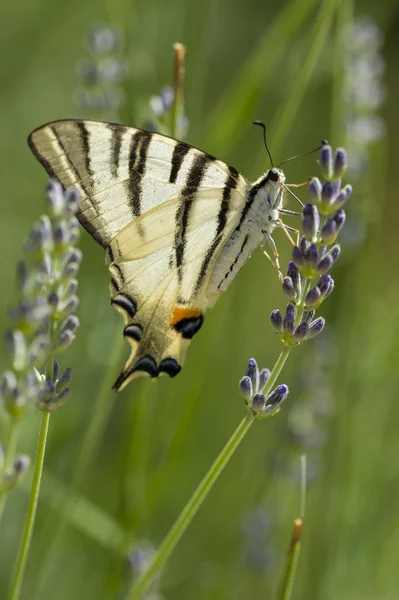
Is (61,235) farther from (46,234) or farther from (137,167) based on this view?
(137,167)

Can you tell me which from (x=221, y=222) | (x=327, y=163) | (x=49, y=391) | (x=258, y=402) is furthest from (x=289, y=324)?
(x=221, y=222)

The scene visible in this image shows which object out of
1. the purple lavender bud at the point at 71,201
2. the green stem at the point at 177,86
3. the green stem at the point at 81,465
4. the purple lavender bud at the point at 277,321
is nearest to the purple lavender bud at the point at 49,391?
the purple lavender bud at the point at 71,201

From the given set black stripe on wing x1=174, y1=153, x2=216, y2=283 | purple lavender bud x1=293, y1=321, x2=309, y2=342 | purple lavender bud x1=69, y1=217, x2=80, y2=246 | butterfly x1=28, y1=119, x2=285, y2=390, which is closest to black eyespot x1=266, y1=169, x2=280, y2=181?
butterfly x1=28, y1=119, x2=285, y2=390

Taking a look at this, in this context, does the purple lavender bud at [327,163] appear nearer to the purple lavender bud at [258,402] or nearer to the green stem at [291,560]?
the purple lavender bud at [258,402]

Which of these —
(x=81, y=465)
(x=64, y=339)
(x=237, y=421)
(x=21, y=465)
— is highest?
(x=64, y=339)

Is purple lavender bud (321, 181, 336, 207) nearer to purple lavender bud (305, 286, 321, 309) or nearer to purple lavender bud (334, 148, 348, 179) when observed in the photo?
purple lavender bud (334, 148, 348, 179)

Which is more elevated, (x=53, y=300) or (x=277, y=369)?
(x=53, y=300)
